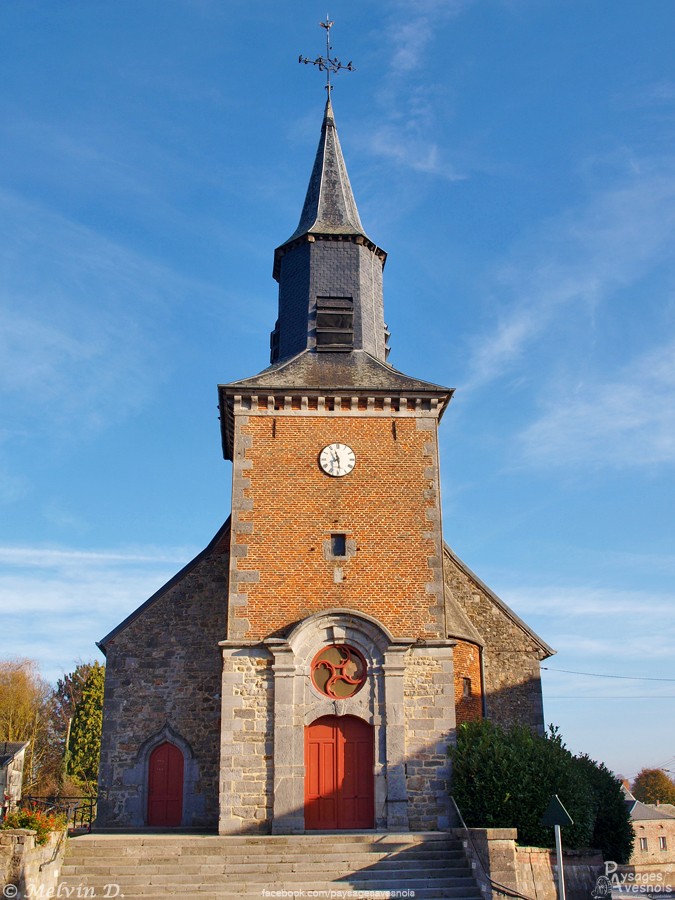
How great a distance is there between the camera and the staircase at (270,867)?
Answer: 42.1 ft

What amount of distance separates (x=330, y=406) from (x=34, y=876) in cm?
1039

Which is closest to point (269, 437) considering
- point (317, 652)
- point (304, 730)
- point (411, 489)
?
point (411, 489)

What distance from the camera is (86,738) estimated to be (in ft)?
139

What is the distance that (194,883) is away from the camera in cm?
1305

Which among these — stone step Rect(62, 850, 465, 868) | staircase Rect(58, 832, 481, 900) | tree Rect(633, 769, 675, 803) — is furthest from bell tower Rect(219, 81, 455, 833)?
tree Rect(633, 769, 675, 803)

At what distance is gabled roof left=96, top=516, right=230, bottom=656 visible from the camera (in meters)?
19.4

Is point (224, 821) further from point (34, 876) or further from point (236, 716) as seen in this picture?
point (34, 876)

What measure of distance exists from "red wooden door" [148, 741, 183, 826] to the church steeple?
932 cm

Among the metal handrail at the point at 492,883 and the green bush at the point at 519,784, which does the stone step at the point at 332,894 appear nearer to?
the metal handrail at the point at 492,883

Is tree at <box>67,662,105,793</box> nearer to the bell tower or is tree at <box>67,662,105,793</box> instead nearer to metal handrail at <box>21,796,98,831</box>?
metal handrail at <box>21,796,98,831</box>

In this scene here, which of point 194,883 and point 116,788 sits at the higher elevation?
point 116,788

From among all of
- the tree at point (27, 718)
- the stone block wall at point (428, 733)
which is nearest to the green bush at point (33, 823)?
the stone block wall at point (428, 733)

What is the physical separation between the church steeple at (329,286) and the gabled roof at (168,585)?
14.7ft

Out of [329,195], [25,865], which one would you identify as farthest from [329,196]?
[25,865]
